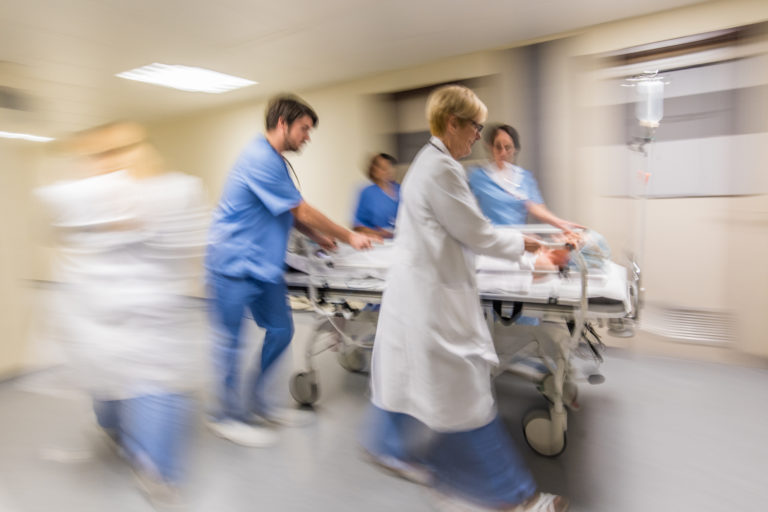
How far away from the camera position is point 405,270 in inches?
56.2

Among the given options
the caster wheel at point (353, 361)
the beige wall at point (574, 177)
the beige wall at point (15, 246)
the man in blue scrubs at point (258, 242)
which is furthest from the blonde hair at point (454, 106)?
the beige wall at point (15, 246)

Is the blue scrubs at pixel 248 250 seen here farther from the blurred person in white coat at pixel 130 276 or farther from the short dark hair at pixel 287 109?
the blurred person in white coat at pixel 130 276

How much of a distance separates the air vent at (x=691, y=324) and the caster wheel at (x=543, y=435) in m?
1.54

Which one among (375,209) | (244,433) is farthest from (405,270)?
(375,209)

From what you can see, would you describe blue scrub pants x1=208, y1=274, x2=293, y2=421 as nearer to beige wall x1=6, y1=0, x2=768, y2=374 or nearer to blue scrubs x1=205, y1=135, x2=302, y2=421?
blue scrubs x1=205, y1=135, x2=302, y2=421

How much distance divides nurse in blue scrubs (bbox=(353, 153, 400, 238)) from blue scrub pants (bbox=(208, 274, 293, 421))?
40.0 inches

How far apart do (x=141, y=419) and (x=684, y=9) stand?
3442 mm

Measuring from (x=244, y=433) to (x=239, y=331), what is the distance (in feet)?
1.52

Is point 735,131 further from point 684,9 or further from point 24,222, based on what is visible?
point 24,222

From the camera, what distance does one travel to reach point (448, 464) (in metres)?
1.53

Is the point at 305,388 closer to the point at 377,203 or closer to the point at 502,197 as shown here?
the point at 377,203

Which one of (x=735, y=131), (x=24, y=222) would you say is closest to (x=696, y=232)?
(x=735, y=131)

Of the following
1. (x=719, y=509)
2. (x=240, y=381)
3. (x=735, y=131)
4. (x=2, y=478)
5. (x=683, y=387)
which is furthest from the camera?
(x=735, y=131)

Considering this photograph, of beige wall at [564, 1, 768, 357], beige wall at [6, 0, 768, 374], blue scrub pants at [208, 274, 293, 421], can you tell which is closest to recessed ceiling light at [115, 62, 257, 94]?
beige wall at [6, 0, 768, 374]
